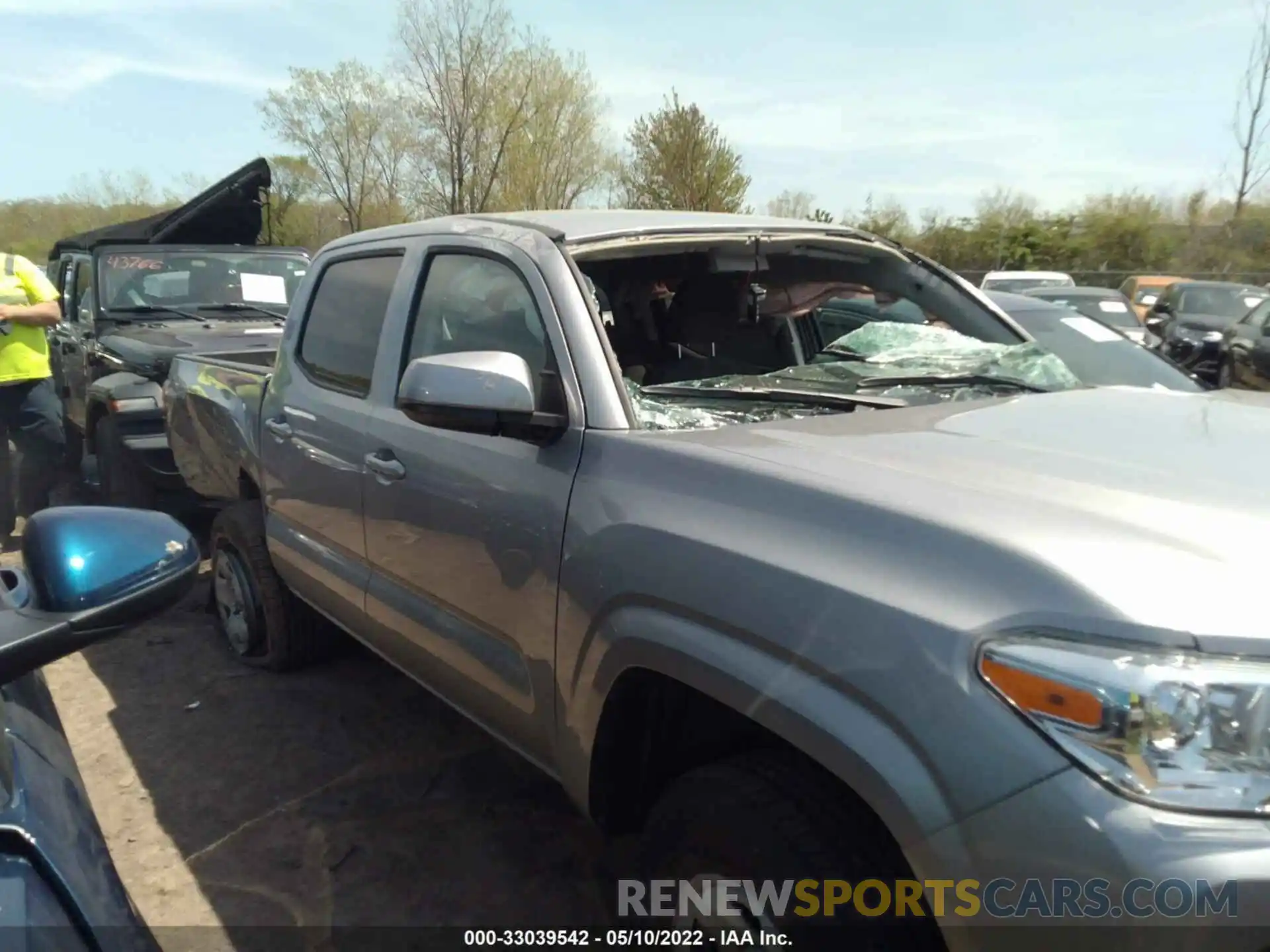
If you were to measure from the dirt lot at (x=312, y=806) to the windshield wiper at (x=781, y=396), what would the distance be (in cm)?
147

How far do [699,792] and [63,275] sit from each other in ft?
28.1

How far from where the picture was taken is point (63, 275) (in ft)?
27.6

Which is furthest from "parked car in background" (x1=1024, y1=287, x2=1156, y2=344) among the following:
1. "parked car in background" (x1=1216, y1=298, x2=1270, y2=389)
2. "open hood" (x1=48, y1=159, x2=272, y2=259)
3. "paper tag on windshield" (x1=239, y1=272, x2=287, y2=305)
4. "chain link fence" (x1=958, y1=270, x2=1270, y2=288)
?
"chain link fence" (x1=958, y1=270, x2=1270, y2=288)

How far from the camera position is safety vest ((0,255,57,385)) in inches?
240

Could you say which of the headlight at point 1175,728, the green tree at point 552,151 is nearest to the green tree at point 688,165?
the green tree at point 552,151

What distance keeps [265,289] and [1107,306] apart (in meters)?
9.96

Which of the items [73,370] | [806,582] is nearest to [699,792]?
[806,582]

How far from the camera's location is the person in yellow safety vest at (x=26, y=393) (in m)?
6.11

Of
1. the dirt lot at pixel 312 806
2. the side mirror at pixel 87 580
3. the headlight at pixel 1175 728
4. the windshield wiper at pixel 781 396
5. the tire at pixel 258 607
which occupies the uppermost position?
the windshield wiper at pixel 781 396

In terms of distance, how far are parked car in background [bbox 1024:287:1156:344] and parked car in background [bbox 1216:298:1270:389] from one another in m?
1.77

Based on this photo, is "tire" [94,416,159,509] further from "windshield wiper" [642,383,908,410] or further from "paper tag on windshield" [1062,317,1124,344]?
"paper tag on windshield" [1062,317,1124,344]

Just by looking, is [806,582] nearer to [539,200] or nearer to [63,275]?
[63,275]

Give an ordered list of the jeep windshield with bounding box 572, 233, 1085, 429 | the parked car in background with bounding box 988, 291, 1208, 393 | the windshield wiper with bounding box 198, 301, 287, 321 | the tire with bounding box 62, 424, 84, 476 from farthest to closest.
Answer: the tire with bounding box 62, 424, 84, 476, the windshield wiper with bounding box 198, 301, 287, 321, the parked car in background with bounding box 988, 291, 1208, 393, the jeep windshield with bounding box 572, 233, 1085, 429

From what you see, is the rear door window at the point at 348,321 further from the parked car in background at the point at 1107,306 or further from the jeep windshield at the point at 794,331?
the parked car in background at the point at 1107,306
